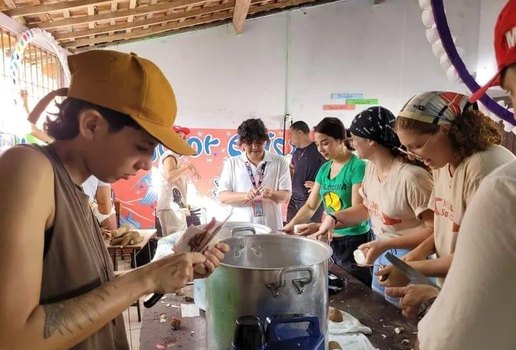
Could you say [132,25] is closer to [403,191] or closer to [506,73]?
[403,191]

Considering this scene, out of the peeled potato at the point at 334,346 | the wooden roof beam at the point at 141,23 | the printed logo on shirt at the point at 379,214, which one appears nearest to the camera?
the peeled potato at the point at 334,346

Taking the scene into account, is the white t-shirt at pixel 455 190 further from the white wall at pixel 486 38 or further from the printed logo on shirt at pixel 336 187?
the white wall at pixel 486 38

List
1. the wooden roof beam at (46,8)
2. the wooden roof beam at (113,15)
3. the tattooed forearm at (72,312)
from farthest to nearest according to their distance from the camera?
1. the wooden roof beam at (113,15)
2. the wooden roof beam at (46,8)
3. the tattooed forearm at (72,312)

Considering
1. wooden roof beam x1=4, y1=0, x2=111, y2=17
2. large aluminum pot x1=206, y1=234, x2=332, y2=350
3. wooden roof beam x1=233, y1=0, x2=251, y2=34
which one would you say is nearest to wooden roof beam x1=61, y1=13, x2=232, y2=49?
wooden roof beam x1=233, y1=0, x2=251, y2=34

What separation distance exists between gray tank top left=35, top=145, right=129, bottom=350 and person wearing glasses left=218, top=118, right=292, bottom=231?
157 centimetres

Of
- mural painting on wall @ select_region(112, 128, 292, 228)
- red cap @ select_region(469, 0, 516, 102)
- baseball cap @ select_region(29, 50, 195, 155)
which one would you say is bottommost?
mural painting on wall @ select_region(112, 128, 292, 228)

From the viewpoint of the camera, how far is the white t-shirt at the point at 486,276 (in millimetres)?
481

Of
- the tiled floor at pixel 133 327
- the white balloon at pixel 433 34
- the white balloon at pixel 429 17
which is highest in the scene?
the white balloon at pixel 429 17

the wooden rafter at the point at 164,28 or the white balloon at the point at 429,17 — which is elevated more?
the wooden rafter at the point at 164,28

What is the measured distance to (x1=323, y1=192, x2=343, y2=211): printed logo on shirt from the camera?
82.8 inches

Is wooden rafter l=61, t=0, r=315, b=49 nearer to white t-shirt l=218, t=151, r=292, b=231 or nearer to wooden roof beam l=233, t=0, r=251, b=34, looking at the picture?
wooden roof beam l=233, t=0, r=251, b=34

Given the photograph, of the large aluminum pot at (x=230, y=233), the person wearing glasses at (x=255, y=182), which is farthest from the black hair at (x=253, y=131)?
the large aluminum pot at (x=230, y=233)

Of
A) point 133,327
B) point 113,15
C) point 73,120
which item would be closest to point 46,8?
point 113,15

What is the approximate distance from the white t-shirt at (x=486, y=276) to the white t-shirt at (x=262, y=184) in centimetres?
179
